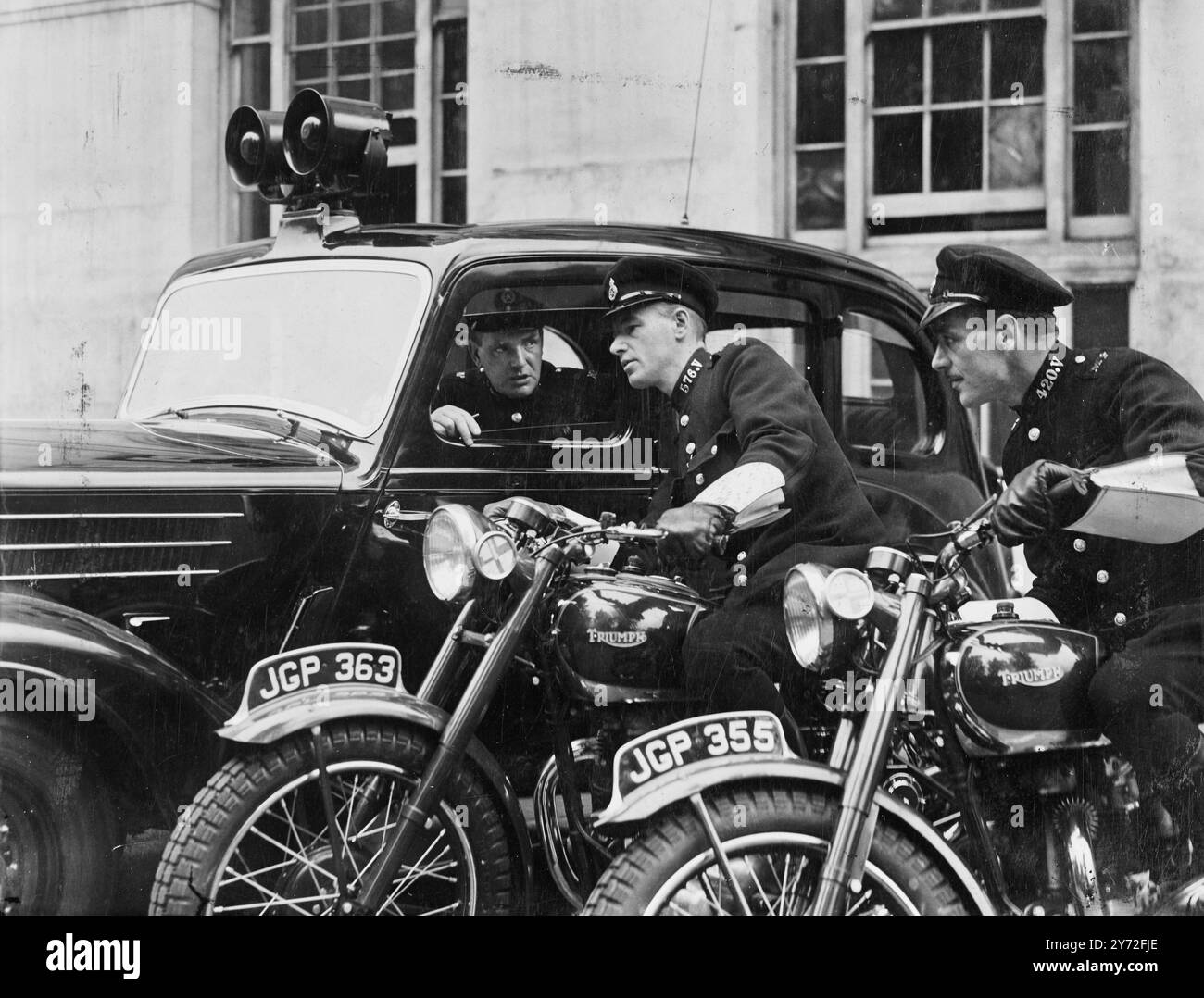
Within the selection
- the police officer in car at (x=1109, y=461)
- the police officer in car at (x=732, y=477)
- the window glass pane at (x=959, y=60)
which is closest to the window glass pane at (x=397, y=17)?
the police officer in car at (x=732, y=477)

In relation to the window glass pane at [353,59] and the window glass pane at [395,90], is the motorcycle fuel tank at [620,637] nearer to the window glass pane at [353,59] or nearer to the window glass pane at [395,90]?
the window glass pane at [395,90]

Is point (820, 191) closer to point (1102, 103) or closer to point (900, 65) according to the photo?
point (900, 65)

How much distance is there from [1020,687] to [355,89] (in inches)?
88.8

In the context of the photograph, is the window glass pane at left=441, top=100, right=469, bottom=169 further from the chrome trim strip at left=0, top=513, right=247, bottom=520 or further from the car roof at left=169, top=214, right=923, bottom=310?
the chrome trim strip at left=0, top=513, right=247, bottom=520

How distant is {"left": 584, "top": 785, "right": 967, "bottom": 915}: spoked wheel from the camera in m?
2.11

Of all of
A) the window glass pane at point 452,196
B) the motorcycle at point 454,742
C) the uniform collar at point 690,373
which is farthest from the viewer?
the window glass pane at point 452,196

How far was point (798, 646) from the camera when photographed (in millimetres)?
2229

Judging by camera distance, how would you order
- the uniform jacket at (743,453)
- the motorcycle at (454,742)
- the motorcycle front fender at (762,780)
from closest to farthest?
the motorcycle front fender at (762,780), the motorcycle at (454,742), the uniform jacket at (743,453)

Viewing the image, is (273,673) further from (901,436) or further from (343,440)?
(901,436)

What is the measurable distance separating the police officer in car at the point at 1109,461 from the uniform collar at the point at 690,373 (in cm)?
49

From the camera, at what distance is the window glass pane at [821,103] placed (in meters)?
3.22

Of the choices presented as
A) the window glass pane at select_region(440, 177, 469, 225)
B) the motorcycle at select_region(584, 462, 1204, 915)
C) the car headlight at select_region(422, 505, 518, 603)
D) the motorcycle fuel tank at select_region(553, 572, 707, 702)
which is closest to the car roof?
the window glass pane at select_region(440, 177, 469, 225)

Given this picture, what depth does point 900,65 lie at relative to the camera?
3039 mm

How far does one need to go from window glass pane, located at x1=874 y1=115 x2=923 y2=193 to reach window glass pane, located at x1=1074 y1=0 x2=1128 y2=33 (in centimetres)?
42
